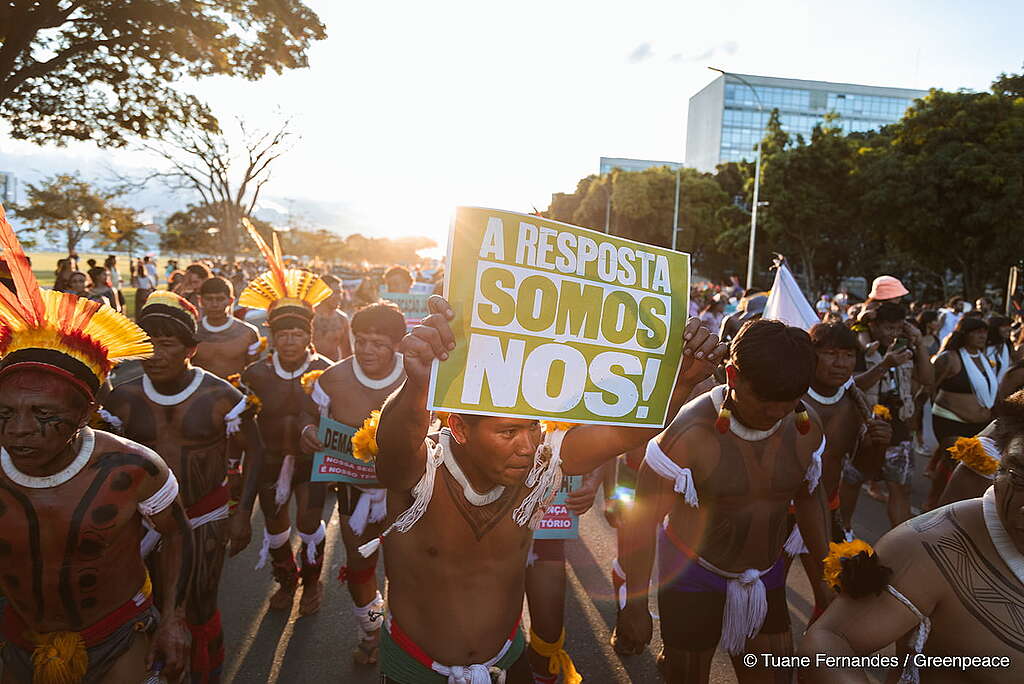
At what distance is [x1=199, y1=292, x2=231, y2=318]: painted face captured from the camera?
7.12 meters

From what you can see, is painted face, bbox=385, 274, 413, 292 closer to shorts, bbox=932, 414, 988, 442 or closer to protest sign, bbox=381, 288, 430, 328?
protest sign, bbox=381, 288, 430, 328

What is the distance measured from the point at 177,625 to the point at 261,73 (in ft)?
44.9

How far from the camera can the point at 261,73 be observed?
46.5 ft

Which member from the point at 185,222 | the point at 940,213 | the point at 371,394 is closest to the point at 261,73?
the point at 371,394

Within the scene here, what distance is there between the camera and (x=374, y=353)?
15.6 feet

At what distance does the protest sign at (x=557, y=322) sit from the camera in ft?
6.95

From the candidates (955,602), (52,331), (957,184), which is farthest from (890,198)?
(52,331)

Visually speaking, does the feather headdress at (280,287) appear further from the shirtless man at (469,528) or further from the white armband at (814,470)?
the white armband at (814,470)

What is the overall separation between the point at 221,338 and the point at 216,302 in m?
0.38

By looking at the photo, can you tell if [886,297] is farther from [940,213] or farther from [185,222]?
[185,222]

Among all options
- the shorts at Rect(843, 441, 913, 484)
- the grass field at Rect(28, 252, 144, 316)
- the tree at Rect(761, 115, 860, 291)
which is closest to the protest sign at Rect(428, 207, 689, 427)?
the grass field at Rect(28, 252, 144, 316)

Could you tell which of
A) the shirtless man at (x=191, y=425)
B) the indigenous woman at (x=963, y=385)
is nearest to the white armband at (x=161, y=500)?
the shirtless man at (x=191, y=425)

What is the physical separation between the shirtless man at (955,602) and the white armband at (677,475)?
1.11 metres

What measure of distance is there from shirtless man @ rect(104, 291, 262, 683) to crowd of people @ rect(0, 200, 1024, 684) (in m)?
0.01
